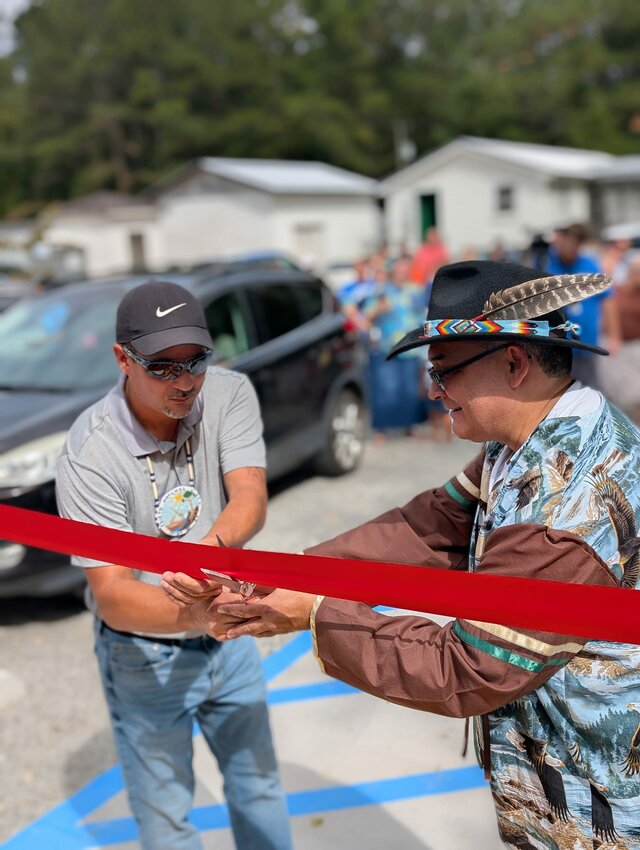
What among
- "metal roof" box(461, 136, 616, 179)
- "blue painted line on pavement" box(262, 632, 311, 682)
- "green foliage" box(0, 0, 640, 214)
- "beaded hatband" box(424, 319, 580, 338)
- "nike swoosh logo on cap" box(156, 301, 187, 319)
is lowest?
"blue painted line on pavement" box(262, 632, 311, 682)

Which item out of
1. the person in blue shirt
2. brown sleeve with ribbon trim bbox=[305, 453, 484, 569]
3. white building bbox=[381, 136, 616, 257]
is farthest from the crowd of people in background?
white building bbox=[381, 136, 616, 257]

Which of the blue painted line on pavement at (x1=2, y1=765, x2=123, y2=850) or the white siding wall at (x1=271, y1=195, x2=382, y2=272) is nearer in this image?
the blue painted line on pavement at (x1=2, y1=765, x2=123, y2=850)

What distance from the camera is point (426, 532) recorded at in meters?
2.19

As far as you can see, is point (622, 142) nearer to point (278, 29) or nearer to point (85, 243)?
point (278, 29)

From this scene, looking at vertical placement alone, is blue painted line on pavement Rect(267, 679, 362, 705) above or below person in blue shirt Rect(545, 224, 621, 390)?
below

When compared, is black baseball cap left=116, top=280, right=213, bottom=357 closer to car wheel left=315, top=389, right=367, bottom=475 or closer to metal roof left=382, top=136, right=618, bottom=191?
car wheel left=315, top=389, right=367, bottom=475

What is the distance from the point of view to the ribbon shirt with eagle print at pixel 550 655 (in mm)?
1580

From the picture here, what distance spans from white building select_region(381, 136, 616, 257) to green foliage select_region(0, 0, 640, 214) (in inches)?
784

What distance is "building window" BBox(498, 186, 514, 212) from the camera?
3550 centimetres

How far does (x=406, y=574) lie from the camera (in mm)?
1774

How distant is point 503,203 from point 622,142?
2165 centimetres

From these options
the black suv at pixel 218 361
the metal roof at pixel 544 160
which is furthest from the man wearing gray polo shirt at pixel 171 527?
the metal roof at pixel 544 160

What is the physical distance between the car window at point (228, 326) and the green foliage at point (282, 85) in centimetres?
5140

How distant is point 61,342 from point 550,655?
16.8 feet
